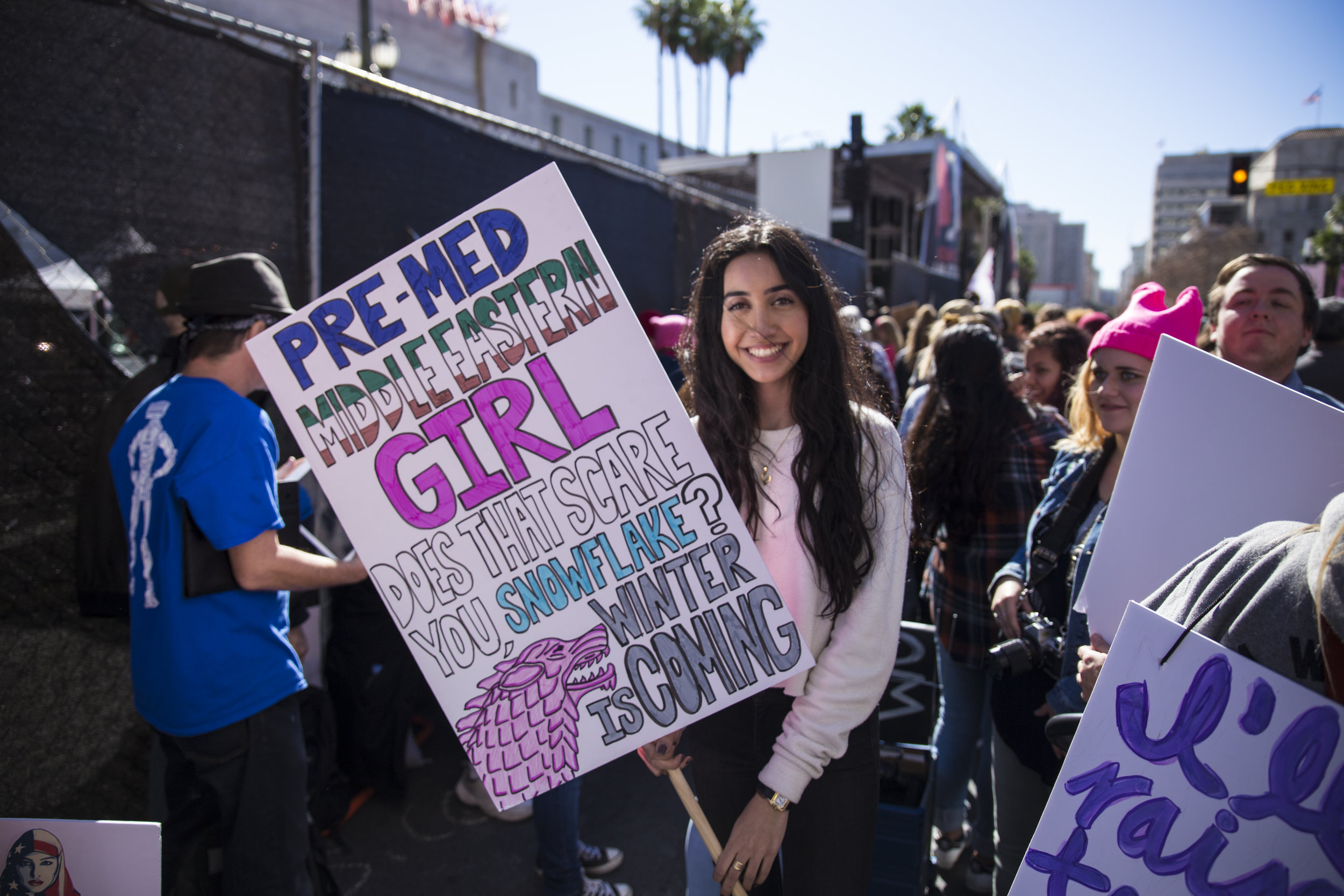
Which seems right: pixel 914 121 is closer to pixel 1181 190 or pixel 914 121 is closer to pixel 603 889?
pixel 603 889

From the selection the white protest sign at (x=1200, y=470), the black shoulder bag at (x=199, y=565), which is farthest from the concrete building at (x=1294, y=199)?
the black shoulder bag at (x=199, y=565)

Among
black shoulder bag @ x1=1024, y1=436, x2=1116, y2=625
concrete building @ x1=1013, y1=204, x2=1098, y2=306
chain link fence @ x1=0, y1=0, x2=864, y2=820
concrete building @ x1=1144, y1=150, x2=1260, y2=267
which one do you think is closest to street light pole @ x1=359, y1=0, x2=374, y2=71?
chain link fence @ x1=0, y1=0, x2=864, y2=820

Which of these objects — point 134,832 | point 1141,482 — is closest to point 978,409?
point 1141,482

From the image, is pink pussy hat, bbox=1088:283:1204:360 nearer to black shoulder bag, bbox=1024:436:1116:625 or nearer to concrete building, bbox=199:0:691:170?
black shoulder bag, bbox=1024:436:1116:625

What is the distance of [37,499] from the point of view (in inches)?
88.4

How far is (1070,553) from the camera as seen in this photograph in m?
2.03

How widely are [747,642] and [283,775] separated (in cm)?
130

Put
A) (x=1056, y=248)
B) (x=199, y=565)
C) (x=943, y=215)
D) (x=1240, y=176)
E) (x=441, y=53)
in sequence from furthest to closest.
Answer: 1. (x=1056, y=248)
2. (x=441, y=53)
3. (x=943, y=215)
4. (x=1240, y=176)
5. (x=199, y=565)

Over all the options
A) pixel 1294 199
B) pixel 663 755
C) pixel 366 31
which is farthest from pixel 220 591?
pixel 1294 199

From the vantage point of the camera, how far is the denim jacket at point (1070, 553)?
72.6 inches

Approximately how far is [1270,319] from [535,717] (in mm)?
2359

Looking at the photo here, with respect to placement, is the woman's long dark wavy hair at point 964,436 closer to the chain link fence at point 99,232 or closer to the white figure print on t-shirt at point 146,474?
the white figure print on t-shirt at point 146,474

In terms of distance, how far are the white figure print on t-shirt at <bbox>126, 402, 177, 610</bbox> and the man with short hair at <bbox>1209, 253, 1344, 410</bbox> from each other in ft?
9.65

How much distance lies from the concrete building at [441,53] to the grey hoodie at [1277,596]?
28742mm
